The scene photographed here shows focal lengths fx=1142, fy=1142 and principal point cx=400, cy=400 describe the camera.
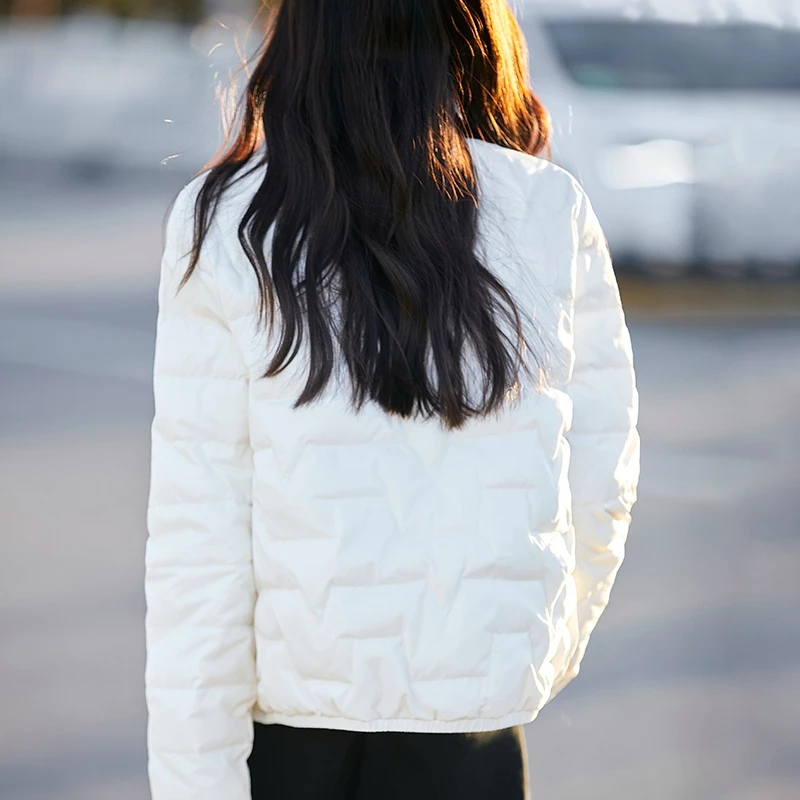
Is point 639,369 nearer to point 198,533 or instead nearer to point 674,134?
point 674,134

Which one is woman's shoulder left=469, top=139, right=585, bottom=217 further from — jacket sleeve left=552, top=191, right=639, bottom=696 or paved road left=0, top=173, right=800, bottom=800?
Result: paved road left=0, top=173, right=800, bottom=800

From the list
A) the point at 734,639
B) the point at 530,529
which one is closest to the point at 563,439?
the point at 530,529

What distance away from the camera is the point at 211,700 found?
3.93 feet

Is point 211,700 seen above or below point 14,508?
above

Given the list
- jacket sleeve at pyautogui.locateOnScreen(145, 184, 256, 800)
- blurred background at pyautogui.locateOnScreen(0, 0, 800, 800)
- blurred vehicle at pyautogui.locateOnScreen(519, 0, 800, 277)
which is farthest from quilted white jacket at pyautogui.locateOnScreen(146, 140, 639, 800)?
blurred vehicle at pyautogui.locateOnScreen(519, 0, 800, 277)

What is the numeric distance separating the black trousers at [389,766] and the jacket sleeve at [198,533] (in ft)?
0.21

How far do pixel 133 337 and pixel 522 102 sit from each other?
4478 millimetres

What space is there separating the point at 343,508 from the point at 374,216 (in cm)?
30

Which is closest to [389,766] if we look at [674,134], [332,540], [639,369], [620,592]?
[332,540]

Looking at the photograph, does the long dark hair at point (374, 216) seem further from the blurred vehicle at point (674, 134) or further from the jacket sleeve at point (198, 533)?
the blurred vehicle at point (674, 134)

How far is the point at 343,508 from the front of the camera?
1151mm

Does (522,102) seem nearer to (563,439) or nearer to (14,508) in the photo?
(563,439)

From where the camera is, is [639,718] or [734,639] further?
[734,639]

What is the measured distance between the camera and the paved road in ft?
8.50
